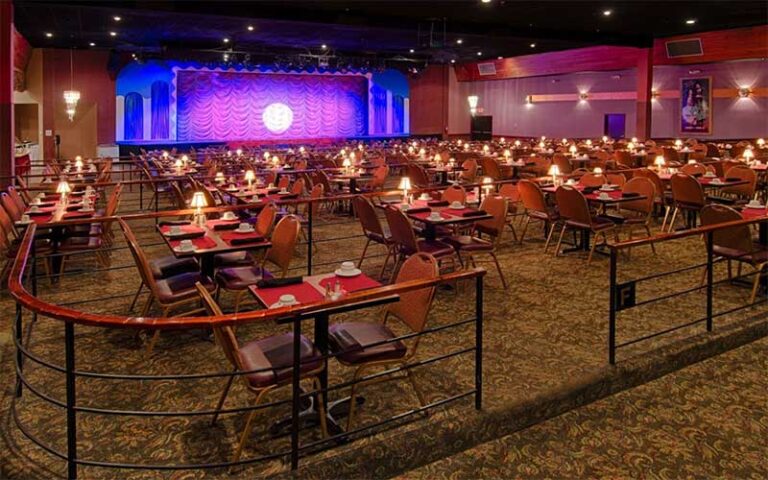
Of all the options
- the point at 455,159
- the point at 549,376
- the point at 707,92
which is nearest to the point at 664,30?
the point at 707,92

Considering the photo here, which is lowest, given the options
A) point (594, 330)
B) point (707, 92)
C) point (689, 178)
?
point (594, 330)

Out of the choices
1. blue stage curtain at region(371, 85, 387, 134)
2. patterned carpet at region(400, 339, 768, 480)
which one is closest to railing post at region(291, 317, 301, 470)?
patterned carpet at region(400, 339, 768, 480)

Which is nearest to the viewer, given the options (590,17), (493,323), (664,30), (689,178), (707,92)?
(493,323)

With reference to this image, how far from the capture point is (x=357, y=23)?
13.2m

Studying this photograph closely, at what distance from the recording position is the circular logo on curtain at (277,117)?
79.3ft

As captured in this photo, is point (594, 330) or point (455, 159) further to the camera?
point (455, 159)

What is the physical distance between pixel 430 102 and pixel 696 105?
412 inches

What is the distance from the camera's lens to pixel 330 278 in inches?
151

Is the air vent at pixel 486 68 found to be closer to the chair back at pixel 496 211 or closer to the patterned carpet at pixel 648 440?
the chair back at pixel 496 211

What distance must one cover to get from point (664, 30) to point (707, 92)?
3.05 metres

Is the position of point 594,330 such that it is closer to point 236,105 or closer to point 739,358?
point 739,358

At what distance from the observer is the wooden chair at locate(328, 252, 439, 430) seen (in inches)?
130

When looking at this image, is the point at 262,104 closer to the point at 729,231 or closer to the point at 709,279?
the point at 729,231

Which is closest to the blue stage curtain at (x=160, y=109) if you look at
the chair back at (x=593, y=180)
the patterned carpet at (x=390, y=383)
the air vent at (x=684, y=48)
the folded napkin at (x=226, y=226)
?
the air vent at (x=684, y=48)
